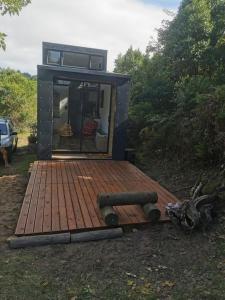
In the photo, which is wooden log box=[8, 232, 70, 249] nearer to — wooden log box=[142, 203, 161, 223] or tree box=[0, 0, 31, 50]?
wooden log box=[142, 203, 161, 223]

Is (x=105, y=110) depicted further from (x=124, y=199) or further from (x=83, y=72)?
(x=124, y=199)

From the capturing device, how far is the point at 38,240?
456cm

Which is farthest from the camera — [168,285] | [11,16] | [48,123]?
[48,123]

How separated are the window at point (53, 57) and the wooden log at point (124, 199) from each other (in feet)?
36.4

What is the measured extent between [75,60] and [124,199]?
11103mm

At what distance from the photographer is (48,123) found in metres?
10.0

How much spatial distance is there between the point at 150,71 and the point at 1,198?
30.0ft

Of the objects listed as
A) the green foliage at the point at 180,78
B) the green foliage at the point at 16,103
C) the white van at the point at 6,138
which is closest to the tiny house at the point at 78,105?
the green foliage at the point at 180,78

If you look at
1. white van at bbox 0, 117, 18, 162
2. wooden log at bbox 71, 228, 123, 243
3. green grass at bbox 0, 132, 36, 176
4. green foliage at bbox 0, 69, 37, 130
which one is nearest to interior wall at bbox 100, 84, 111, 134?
green grass at bbox 0, 132, 36, 176

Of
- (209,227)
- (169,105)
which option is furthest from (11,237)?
(169,105)

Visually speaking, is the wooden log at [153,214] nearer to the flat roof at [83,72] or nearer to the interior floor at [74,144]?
the flat roof at [83,72]

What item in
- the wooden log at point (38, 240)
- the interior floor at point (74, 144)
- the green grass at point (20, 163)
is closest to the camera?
the wooden log at point (38, 240)

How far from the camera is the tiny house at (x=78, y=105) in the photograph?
32.5 feet

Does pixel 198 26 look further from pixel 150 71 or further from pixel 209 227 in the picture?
pixel 209 227
